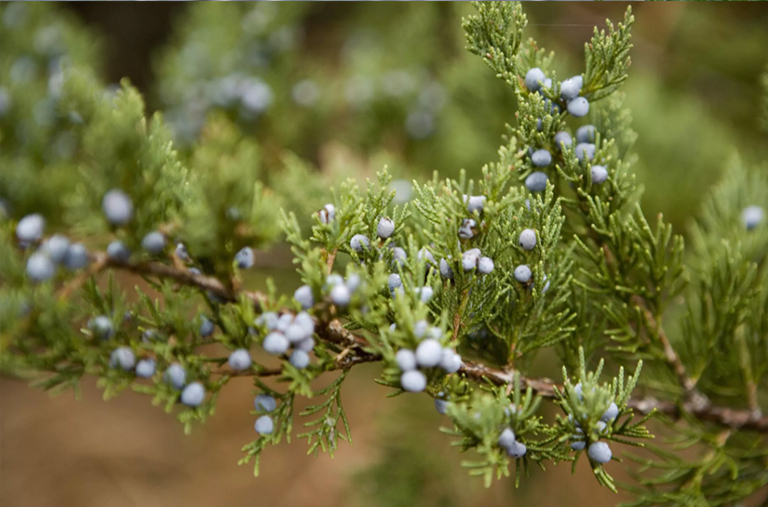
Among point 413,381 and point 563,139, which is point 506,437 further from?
point 563,139

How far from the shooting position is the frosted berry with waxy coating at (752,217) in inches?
30.4

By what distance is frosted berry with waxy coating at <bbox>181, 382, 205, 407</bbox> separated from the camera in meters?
0.48

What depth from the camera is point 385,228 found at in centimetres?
50

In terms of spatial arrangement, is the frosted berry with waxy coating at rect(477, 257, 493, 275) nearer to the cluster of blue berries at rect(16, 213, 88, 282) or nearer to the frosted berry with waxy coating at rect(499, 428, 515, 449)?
the frosted berry with waxy coating at rect(499, 428, 515, 449)

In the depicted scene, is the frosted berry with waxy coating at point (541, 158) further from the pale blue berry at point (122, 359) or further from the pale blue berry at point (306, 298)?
the pale blue berry at point (122, 359)

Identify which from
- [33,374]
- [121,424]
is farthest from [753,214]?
[121,424]

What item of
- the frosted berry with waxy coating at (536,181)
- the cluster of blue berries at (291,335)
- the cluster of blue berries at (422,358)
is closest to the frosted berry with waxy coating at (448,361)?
the cluster of blue berries at (422,358)

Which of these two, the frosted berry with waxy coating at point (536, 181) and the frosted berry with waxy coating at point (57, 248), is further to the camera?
the frosted berry with waxy coating at point (536, 181)

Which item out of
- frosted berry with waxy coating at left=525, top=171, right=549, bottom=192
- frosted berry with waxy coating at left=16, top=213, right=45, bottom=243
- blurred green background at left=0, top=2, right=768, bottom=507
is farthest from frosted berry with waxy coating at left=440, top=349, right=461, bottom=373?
blurred green background at left=0, top=2, right=768, bottom=507

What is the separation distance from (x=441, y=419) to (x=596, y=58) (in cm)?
94

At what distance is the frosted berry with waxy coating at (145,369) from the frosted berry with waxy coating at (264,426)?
101 millimetres

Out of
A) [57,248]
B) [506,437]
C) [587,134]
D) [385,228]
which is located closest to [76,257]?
[57,248]

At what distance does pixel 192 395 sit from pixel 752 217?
731 millimetres

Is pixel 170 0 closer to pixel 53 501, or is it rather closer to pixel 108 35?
pixel 108 35
